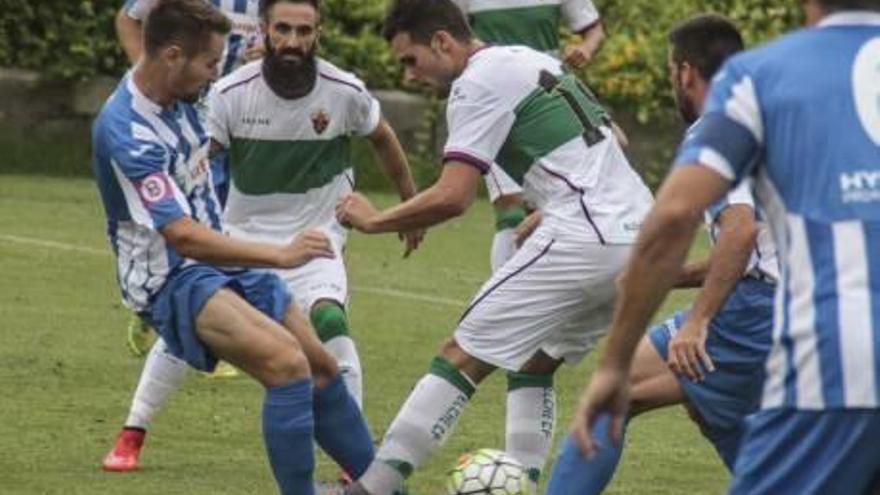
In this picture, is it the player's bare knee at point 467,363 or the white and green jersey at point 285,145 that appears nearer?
the player's bare knee at point 467,363

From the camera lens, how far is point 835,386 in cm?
516

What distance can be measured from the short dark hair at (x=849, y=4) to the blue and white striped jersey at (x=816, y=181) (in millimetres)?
102

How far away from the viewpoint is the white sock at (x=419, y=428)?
27.4 ft

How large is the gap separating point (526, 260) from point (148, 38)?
136 cm

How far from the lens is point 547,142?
8445mm

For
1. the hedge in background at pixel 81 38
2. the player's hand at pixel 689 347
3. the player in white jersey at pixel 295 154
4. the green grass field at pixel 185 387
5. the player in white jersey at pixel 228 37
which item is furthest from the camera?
the hedge in background at pixel 81 38

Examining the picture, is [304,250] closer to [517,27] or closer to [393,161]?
[393,161]

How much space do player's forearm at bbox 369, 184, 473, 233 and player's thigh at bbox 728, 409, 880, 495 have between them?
3075 mm

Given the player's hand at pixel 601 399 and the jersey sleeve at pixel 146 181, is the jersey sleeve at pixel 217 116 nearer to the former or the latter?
the jersey sleeve at pixel 146 181

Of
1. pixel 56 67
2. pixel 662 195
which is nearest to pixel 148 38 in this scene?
pixel 662 195

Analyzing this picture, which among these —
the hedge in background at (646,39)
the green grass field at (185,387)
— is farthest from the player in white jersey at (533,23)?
the hedge in background at (646,39)

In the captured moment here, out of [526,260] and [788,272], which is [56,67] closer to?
[526,260]

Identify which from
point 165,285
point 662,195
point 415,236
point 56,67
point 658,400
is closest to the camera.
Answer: point 662,195

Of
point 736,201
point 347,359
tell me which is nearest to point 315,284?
point 347,359
